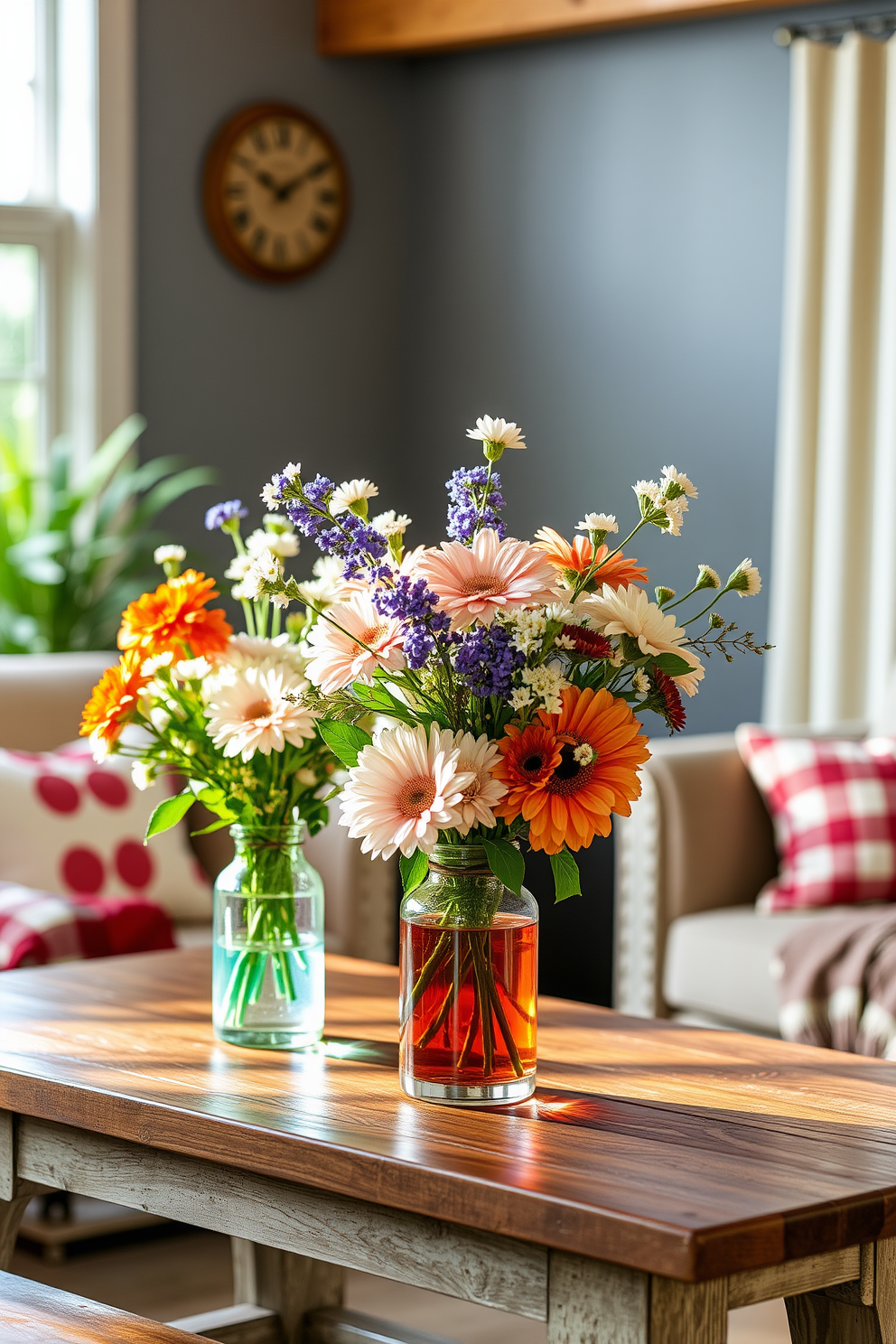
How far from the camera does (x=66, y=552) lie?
14.3 ft

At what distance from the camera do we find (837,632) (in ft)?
14.2

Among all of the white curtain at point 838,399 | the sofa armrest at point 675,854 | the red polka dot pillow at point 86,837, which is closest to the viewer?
the red polka dot pillow at point 86,837

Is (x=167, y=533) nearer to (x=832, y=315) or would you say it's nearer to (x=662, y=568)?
(x=662, y=568)

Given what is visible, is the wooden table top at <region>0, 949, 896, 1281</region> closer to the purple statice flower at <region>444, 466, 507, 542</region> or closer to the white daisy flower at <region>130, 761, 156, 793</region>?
the white daisy flower at <region>130, 761, 156, 793</region>

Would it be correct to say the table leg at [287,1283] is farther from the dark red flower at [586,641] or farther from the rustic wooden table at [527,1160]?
the dark red flower at [586,641]

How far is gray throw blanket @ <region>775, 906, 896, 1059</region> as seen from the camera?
119 inches

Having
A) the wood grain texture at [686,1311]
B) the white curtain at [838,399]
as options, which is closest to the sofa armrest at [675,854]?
the white curtain at [838,399]

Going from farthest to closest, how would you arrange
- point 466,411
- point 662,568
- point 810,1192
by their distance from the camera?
point 466,411, point 662,568, point 810,1192

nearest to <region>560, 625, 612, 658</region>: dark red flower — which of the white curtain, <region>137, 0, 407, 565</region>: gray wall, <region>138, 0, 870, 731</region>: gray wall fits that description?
the white curtain

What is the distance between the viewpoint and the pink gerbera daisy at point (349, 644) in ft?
5.13

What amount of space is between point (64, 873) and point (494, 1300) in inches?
78.4

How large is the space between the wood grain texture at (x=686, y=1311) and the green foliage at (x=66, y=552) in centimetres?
322

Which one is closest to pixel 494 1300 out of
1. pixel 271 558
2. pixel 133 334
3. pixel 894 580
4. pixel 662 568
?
pixel 271 558

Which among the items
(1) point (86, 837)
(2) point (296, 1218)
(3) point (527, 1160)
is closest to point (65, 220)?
(1) point (86, 837)
